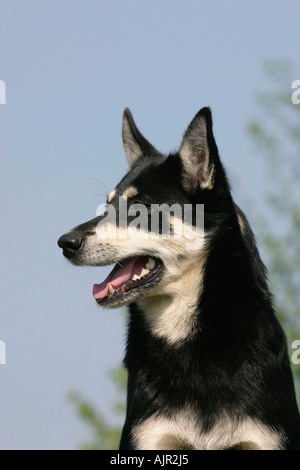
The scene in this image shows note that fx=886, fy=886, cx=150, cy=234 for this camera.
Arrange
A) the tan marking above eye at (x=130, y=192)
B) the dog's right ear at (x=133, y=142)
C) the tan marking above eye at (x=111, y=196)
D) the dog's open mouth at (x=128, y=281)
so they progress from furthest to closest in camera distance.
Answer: the dog's right ear at (x=133, y=142), the tan marking above eye at (x=111, y=196), the tan marking above eye at (x=130, y=192), the dog's open mouth at (x=128, y=281)

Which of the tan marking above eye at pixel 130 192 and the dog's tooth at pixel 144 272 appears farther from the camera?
the tan marking above eye at pixel 130 192

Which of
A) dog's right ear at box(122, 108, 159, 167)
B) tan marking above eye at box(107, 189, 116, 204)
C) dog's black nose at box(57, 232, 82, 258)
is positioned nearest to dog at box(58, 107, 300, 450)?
dog's black nose at box(57, 232, 82, 258)

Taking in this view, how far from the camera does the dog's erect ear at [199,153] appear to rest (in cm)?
603

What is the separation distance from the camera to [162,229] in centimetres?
605

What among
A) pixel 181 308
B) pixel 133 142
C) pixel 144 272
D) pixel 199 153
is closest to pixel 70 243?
pixel 144 272

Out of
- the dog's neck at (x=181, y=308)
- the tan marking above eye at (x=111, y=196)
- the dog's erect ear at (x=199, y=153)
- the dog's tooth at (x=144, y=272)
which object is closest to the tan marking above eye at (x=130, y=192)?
the tan marking above eye at (x=111, y=196)

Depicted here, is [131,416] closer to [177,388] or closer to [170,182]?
[177,388]

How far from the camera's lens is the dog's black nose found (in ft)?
19.9

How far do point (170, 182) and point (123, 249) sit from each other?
61cm

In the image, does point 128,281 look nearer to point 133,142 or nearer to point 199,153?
point 199,153

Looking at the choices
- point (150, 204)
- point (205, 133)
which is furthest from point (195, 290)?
point (205, 133)

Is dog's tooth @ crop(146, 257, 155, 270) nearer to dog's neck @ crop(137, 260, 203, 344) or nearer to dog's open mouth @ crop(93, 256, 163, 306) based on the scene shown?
dog's open mouth @ crop(93, 256, 163, 306)

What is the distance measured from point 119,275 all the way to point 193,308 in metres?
0.56

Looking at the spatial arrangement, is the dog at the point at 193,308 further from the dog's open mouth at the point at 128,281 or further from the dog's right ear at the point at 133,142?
the dog's right ear at the point at 133,142
